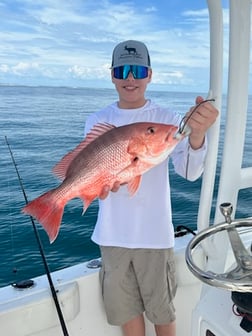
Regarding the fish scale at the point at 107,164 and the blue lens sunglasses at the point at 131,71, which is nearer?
the fish scale at the point at 107,164

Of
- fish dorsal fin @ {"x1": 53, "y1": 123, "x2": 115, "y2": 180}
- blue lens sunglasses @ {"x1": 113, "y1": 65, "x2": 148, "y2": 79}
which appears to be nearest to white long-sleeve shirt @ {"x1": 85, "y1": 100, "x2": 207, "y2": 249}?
blue lens sunglasses @ {"x1": 113, "y1": 65, "x2": 148, "y2": 79}

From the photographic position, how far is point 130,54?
175 centimetres

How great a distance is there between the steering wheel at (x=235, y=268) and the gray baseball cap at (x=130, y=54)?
2.75 ft

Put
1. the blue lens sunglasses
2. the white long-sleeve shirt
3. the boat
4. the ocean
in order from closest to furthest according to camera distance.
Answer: the boat < the blue lens sunglasses < the white long-sleeve shirt < the ocean

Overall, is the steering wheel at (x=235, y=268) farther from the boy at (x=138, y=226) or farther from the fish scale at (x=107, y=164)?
the boy at (x=138, y=226)

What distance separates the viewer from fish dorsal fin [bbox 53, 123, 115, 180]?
1.49 m

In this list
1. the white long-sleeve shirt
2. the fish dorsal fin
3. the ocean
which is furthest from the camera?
the ocean

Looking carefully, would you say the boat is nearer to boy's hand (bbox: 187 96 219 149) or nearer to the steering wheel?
the steering wheel

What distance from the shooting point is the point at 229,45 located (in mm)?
1690

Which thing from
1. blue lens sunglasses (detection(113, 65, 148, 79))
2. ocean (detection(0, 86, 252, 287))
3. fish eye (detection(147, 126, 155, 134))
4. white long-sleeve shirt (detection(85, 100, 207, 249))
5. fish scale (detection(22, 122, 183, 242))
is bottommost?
ocean (detection(0, 86, 252, 287))

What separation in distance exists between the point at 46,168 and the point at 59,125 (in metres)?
4.96

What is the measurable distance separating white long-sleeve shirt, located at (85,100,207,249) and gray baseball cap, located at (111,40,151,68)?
0.73 ft

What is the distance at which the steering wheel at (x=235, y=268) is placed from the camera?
3.00ft

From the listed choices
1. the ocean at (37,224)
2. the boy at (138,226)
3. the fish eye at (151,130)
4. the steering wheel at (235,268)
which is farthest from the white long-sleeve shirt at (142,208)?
the ocean at (37,224)
